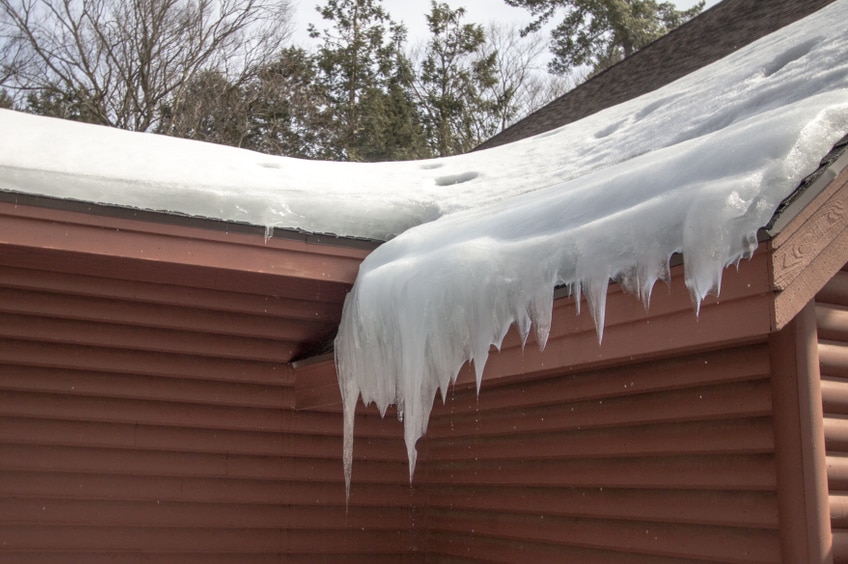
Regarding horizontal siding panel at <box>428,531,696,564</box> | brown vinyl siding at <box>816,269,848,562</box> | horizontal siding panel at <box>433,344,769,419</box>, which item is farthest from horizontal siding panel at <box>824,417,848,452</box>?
horizontal siding panel at <box>428,531,696,564</box>

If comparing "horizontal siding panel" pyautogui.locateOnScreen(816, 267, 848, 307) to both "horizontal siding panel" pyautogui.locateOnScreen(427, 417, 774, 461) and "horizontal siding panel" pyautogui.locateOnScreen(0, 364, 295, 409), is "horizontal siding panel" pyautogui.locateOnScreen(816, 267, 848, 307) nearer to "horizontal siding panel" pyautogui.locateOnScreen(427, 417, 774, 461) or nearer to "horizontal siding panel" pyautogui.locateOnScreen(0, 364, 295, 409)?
"horizontal siding panel" pyautogui.locateOnScreen(427, 417, 774, 461)

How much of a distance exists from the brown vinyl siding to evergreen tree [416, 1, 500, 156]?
17.3 meters

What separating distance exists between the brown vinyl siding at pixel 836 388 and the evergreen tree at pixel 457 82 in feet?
56.7

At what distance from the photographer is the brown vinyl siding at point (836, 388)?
3142 mm

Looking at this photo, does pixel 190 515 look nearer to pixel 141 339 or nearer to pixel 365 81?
pixel 141 339

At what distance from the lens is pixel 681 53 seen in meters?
7.64

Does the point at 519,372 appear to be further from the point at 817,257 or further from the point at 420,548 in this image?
the point at 420,548

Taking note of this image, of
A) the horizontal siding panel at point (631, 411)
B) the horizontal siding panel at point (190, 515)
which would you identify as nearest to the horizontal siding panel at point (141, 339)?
the horizontal siding panel at point (190, 515)

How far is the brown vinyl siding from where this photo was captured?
314 centimetres

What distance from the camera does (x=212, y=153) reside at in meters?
5.29

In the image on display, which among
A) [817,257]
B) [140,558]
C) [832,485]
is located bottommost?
[140,558]

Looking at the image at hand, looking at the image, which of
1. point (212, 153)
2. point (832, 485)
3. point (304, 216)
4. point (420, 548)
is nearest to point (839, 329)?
point (832, 485)

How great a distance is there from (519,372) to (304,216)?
1368 millimetres

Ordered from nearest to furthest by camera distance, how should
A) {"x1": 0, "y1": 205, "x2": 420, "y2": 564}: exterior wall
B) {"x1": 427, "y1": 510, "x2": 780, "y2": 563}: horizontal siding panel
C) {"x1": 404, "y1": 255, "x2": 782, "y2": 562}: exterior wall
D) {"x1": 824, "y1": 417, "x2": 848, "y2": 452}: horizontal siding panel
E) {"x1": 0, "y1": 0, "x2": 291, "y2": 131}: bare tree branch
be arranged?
1. {"x1": 404, "y1": 255, "x2": 782, "y2": 562}: exterior wall
2. {"x1": 824, "y1": 417, "x2": 848, "y2": 452}: horizontal siding panel
3. {"x1": 427, "y1": 510, "x2": 780, "y2": 563}: horizontal siding panel
4. {"x1": 0, "y1": 205, "x2": 420, "y2": 564}: exterior wall
5. {"x1": 0, "y1": 0, "x2": 291, "y2": 131}: bare tree branch
